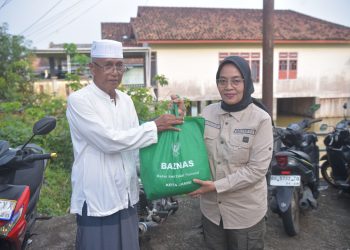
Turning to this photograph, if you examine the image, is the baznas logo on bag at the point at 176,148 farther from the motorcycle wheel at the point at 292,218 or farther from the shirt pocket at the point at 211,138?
the motorcycle wheel at the point at 292,218

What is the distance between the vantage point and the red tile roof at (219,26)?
1617 centimetres

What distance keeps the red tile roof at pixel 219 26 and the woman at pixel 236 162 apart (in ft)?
47.0

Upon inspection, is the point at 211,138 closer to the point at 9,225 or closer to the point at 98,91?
the point at 98,91

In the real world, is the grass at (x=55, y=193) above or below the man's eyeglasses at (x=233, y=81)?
below

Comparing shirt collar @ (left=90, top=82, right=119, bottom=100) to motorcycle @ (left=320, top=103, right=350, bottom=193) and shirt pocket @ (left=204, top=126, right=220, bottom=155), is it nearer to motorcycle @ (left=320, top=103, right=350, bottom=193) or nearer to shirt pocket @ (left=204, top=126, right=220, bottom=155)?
shirt pocket @ (left=204, top=126, right=220, bottom=155)

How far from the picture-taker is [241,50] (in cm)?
1728

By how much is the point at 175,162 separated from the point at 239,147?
1.25 ft

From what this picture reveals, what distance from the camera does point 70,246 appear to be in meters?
3.00

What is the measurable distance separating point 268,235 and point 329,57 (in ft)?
59.7

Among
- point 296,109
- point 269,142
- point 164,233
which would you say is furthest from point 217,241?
point 296,109

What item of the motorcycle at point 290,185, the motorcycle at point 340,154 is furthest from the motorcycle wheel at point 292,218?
the motorcycle at point 340,154

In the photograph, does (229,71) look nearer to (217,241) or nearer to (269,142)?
(269,142)

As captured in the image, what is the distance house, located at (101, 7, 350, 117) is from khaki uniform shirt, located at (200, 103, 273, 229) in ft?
42.0

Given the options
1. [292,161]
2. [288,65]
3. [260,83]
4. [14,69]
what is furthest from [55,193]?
[288,65]
